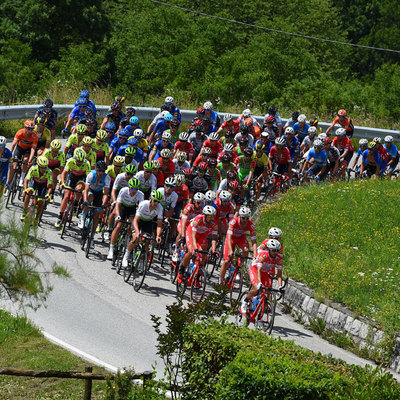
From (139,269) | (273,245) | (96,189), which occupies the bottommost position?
(139,269)

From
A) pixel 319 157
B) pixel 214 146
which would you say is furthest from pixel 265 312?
pixel 319 157

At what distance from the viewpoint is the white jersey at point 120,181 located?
17548 mm

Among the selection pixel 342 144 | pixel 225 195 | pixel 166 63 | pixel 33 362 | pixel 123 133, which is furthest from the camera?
pixel 166 63

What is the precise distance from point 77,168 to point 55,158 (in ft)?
2.84

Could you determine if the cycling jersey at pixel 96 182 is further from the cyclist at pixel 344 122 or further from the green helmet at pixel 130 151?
the cyclist at pixel 344 122

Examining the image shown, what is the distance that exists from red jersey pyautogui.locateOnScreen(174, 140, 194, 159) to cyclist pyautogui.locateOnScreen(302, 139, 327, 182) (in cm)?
387

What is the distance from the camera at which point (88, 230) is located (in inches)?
687

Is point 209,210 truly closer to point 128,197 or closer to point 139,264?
point 139,264

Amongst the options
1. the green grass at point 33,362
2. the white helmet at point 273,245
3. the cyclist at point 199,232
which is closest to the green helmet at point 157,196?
the cyclist at point 199,232

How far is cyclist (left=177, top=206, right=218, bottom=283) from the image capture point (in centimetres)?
1567

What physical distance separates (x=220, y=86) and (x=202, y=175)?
15.2 meters

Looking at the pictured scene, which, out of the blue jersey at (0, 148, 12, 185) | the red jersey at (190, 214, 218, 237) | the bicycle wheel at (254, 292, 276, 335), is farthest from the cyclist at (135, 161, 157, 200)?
the bicycle wheel at (254, 292, 276, 335)

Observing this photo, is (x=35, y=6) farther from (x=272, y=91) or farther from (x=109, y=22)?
(x=272, y=91)

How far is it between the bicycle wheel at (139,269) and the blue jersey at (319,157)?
8477mm
